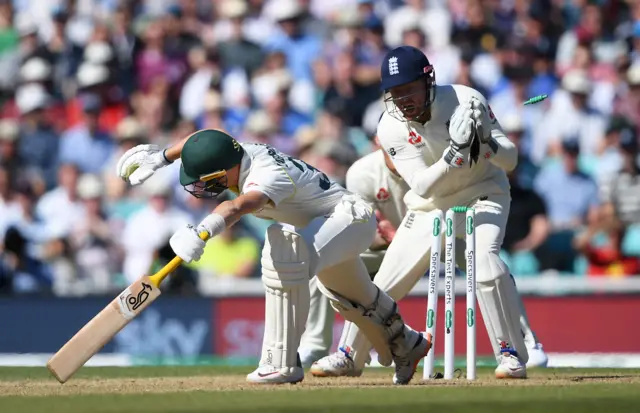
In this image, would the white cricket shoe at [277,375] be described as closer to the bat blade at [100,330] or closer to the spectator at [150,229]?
the bat blade at [100,330]

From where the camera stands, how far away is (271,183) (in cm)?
679

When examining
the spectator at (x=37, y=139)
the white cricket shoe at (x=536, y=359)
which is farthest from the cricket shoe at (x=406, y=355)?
the spectator at (x=37, y=139)

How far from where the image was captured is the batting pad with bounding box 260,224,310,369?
6.86 meters

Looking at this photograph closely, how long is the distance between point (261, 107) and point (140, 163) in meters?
5.93

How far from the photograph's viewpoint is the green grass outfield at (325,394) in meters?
5.57

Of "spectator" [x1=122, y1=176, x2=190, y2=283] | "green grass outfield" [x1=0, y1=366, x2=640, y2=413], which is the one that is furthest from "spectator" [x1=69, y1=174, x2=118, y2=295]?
"green grass outfield" [x1=0, y1=366, x2=640, y2=413]

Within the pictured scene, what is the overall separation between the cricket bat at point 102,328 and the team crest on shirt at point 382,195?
276 centimetres

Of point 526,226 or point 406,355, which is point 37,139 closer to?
point 526,226

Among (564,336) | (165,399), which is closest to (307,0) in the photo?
(564,336)

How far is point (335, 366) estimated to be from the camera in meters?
7.98

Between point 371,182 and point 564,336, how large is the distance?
2.62 meters

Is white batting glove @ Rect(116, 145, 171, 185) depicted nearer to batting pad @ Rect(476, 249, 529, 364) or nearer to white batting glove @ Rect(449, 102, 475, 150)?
white batting glove @ Rect(449, 102, 475, 150)

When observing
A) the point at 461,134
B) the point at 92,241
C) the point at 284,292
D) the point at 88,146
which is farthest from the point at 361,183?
the point at 88,146

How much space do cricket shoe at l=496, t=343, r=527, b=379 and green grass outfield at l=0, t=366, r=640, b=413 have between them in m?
0.08
